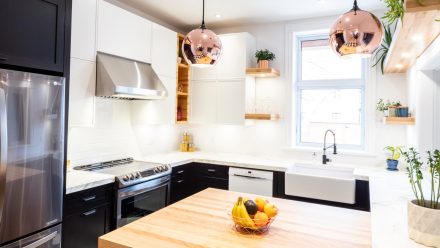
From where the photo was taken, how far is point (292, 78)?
3971 mm

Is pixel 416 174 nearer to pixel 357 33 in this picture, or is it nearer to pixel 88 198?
pixel 357 33

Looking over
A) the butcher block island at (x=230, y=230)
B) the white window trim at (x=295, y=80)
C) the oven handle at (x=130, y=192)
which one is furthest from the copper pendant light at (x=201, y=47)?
the white window trim at (x=295, y=80)

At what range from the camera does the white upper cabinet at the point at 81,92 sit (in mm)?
2571

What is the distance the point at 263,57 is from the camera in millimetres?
3859

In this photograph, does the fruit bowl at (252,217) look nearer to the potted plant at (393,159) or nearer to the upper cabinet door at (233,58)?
the potted plant at (393,159)

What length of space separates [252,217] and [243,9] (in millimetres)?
2856

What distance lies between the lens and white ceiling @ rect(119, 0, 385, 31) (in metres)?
3.36

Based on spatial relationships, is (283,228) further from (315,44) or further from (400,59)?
(315,44)

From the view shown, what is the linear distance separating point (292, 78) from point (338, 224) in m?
2.67

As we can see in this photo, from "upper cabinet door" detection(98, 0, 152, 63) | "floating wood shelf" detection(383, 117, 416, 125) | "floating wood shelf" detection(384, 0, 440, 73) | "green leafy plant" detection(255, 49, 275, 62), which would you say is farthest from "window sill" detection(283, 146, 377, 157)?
"upper cabinet door" detection(98, 0, 152, 63)

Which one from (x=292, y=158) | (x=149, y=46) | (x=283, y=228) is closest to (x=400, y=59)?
(x=292, y=158)

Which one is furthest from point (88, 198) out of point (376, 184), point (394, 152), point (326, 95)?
point (394, 152)

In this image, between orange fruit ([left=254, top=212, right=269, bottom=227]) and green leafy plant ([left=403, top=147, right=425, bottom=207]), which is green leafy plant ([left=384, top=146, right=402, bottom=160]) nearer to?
green leafy plant ([left=403, top=147, right=425, bottom=207])

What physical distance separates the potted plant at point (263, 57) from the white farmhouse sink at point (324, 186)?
4.51 ft
